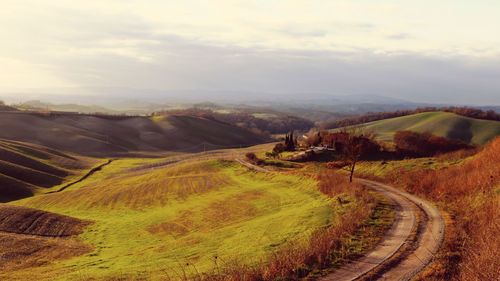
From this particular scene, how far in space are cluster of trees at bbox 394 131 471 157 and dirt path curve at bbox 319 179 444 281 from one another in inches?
2299

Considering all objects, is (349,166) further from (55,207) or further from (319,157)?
(55,207)

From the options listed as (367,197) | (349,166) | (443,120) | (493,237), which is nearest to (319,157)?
(349,166)

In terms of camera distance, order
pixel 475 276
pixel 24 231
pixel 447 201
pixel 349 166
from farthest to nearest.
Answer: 1. pixel 349 166
2. pixel 24 231
3. pixel 447 201
4. pixel 475 276

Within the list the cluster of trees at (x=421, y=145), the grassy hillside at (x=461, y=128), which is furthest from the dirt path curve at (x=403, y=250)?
the grassy hillside at (x=461, y=128)

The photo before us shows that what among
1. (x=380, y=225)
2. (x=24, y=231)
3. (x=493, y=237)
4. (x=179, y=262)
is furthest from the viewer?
A: (x=24, y=231)

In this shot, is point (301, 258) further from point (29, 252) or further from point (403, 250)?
point (29, 252)

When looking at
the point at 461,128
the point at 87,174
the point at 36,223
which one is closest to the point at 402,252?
the point at 36,223

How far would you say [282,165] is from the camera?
8562 centimetres

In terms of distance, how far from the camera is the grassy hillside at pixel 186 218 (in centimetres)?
3008

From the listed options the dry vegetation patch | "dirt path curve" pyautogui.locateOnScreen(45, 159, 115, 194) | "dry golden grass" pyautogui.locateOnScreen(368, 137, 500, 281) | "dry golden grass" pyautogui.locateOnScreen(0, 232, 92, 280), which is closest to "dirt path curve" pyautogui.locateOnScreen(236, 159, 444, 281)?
"dry golden grass" pyautogui.locateOnScreen(368, 137, 500, 281)

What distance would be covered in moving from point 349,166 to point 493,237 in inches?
2072

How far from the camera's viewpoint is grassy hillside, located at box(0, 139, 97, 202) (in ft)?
284

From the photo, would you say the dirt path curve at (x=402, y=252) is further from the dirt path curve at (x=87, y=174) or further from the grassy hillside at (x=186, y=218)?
the dirt path curve at (x=87, y=174)

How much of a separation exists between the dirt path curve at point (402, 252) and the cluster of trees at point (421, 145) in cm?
5839
